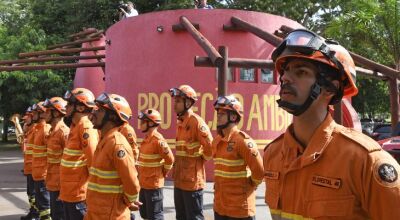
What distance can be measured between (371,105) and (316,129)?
34.3 metres

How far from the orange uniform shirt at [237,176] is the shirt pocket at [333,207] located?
10.9 feet

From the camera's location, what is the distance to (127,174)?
15.5ft

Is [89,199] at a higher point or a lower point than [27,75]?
lower

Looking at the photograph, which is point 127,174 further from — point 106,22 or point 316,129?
point 106,22

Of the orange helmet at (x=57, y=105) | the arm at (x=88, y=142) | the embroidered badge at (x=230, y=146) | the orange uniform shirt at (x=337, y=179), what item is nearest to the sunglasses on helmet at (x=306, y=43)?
the orange uniform shirt at (x=337, y=179)

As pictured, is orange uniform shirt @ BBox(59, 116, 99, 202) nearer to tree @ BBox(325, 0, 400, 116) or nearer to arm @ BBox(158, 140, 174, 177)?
arm @ BBox(158, 140, 174, 177)

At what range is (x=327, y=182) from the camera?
219 centimetres

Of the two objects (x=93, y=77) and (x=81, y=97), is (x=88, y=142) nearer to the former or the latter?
(x=81, y=97)

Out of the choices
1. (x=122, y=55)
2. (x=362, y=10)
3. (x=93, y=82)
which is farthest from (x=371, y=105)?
(x=122, y=55)

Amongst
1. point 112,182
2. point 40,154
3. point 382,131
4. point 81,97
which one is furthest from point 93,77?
point 112,182

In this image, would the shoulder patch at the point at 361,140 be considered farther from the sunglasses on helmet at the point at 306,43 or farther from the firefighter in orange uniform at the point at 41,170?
the firefighter in orange uniform at the point at 41,170

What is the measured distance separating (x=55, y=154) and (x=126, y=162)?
295 centimetres

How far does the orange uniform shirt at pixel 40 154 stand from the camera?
27.1 ft

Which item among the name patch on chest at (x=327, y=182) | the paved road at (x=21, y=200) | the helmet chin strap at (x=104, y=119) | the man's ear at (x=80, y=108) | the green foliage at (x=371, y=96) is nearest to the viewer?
the name patch on chest at (x=327, y=182)
